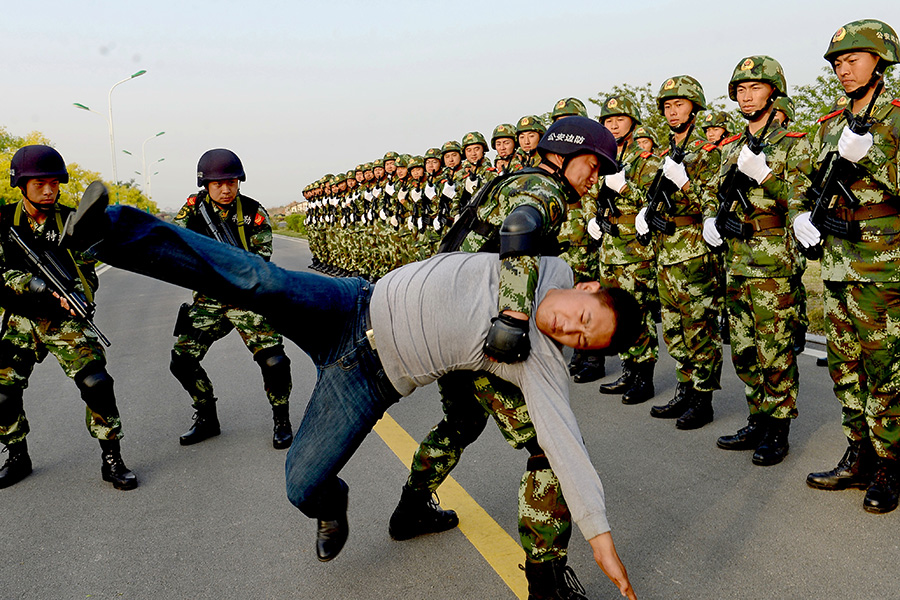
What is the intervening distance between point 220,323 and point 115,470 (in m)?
1.18

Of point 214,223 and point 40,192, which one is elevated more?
point 40,192

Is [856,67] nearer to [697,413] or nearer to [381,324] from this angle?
[697,413]

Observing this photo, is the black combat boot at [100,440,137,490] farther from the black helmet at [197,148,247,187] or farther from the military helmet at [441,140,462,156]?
the military helmet at [441,140,462,156]

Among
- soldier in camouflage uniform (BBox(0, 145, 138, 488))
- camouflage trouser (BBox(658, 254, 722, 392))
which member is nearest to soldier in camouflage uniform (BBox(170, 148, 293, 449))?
soldier in camouflage uniform (BBox(0, 145, 138, 488))

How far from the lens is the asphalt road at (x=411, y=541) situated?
3.01 meters

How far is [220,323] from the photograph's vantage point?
5.04 metres

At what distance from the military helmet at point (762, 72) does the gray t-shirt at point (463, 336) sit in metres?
2.62

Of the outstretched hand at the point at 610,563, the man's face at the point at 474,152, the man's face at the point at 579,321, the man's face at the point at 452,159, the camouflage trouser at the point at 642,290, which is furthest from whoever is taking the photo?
the man's face at the point at 452,159

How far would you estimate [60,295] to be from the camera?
13.8 feet

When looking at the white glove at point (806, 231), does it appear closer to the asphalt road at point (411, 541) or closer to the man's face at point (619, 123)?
the asphalt road at point (411, 541)

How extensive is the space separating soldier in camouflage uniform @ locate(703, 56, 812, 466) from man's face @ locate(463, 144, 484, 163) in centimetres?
585

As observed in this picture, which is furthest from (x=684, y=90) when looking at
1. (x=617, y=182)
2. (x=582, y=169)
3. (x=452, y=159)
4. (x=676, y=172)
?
(x=452, y=159)

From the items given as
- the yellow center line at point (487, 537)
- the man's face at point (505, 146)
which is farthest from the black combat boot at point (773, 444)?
the man's face at point (505, 146)

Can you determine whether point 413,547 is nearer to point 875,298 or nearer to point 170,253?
point 170,253
